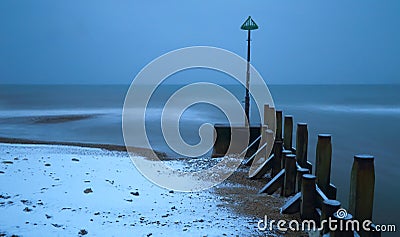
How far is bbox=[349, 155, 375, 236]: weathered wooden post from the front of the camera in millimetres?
3621

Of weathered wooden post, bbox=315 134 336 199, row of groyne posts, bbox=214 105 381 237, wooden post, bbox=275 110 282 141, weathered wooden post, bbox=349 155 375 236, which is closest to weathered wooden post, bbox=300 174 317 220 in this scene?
row of groyne posts, bbox=214 105 381 237

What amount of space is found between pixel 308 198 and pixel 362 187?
1148 millimetres

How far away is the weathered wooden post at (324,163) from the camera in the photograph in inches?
194

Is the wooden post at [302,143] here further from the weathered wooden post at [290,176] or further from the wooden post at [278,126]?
the wooden post at [278,126]

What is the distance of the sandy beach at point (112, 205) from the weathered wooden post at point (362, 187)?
1303 millimetres

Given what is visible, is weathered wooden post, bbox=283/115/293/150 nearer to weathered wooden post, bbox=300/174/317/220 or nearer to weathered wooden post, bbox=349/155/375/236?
weathered wooden post, bbox=300/174/317/220

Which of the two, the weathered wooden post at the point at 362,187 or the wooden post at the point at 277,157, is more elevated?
the weathered wooden post at the point at 362,187

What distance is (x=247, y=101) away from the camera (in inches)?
482

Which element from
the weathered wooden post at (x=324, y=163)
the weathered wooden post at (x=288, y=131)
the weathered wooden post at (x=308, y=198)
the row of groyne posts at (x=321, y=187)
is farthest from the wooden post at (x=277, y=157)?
the weathered wooden post at (x=308, y=198)

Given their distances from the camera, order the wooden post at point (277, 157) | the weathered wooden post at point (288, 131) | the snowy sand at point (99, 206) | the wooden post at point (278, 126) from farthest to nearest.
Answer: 1. the wooden post at point (278, 126)
2. the wooden post at point (277, 157)
3. the weathered wooden post at point (288, 131)
4. the snowy sand at point (99, 206)

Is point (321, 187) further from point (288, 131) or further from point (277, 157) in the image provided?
point (277, 157)

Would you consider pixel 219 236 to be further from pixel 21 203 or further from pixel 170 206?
pixel 21 203

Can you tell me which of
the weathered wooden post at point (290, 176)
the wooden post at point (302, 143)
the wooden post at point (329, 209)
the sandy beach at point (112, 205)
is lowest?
the sandy beach at point (112, 205)

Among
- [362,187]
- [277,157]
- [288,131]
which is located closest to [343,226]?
[362,187]
